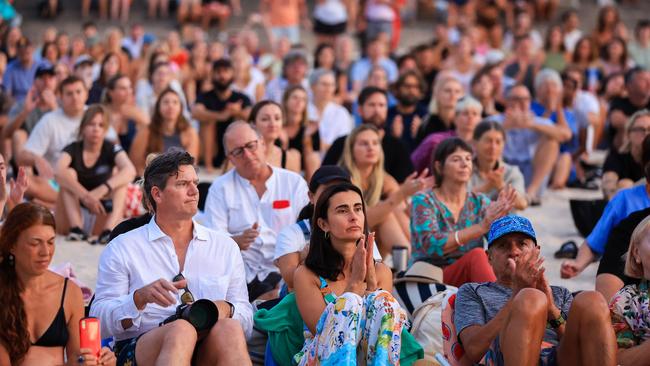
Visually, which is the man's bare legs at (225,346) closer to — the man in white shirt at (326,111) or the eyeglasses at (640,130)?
the eyeglasses at (640,130)

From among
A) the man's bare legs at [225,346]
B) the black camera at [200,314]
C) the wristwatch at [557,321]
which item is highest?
the black camera at [200,314]

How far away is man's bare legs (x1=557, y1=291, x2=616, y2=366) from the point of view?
16.6ft

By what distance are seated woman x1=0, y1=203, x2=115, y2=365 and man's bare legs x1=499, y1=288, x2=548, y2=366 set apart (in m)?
1.89

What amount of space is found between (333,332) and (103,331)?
45.3 inches

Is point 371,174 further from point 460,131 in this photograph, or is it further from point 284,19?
point 284,19

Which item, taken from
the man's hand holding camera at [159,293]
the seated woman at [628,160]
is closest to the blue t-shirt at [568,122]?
the seated woman at [628,160]

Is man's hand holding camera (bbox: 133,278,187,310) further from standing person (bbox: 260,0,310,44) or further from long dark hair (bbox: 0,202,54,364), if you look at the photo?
standing person (bbox: 260,0,310,44)

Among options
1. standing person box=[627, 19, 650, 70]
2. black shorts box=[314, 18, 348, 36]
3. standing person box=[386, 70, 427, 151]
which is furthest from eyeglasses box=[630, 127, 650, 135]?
black shorts box=[314, 18, 348, 36]

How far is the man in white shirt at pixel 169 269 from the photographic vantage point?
547 cm

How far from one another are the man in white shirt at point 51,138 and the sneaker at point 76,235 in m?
0.60

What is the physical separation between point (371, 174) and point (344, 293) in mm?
2909

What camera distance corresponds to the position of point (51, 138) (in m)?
9.84

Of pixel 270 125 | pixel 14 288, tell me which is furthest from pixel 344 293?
pixel 270 125

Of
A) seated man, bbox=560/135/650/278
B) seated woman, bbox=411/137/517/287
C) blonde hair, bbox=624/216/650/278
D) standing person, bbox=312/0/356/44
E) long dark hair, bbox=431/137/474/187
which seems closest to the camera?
blonde hair, bbox=624/216/650/278
